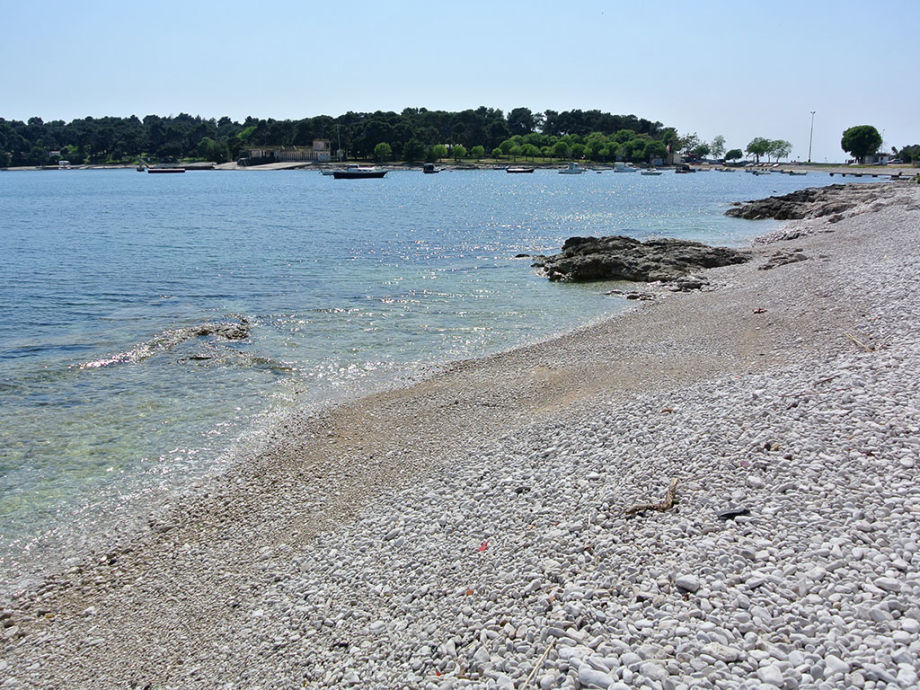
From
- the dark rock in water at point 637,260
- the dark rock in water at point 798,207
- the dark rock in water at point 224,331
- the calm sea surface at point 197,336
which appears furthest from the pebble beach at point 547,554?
the dark rock in water at point 798,207

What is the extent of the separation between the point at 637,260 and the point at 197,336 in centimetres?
2212

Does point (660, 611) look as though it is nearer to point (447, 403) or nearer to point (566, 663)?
point (566, 663)

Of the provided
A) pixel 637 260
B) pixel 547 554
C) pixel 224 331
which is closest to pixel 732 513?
pixel 547 554

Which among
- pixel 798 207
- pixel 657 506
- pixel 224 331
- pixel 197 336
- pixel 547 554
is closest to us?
pixel 547 554

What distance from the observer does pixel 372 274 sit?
37.3 meters

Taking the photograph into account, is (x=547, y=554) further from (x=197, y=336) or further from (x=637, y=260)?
(x=637, y=260)

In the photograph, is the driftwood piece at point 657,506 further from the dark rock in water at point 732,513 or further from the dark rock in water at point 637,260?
the dark rock in water at point 637,260

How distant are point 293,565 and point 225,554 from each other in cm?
138

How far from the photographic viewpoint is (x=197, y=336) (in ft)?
76.8

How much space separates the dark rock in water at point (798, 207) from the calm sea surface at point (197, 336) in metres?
5.42

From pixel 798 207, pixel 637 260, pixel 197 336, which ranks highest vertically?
pixel 798 207

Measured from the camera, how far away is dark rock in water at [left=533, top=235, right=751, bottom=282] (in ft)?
110

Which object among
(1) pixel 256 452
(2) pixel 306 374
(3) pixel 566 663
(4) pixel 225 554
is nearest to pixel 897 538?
(3) pixel 566 663

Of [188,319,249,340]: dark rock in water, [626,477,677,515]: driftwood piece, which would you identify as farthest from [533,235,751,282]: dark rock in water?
[626,477,677,515]: driftwood piece
